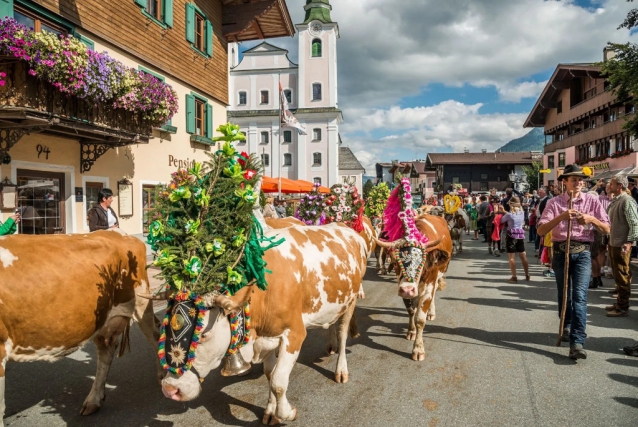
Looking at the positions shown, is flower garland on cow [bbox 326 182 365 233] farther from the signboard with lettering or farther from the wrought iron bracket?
the signboard with lettering

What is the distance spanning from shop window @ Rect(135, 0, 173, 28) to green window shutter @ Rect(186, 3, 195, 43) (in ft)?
3.44

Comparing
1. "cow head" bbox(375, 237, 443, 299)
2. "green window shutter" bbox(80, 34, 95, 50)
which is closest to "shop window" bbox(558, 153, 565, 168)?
"green window shutter" bbox(80, 34, 95, 50)

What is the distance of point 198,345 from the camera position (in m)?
2.99

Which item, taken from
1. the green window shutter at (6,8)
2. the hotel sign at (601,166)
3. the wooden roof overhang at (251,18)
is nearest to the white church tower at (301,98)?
the hotel sign at (601,166)

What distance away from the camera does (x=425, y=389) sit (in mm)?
4363

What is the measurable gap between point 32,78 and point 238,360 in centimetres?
728

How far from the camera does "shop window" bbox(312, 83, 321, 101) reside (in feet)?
167

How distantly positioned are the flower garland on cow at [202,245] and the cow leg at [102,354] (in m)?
1.22

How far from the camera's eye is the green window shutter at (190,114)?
1501 centimetres

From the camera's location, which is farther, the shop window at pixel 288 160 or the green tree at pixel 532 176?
the green tree at pixel 532 176

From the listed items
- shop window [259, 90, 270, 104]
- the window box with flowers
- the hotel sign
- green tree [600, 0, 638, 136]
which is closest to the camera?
the window box with flowers

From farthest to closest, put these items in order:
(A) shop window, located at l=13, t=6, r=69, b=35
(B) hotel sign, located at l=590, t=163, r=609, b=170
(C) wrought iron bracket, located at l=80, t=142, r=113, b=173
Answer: (B) hotel sign, located at l=590, t=163, r=609, b=170, (C) wrought iron bracket, located at l=80, t=142, r=113, b=173, (A) shop window, located at l=13, t=6, r=69, b=35

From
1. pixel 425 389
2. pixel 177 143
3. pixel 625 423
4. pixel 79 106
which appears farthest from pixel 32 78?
pixel 625 423

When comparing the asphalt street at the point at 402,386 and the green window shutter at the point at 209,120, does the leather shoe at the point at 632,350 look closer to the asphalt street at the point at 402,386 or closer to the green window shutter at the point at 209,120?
the asphalt street at the point at 402,386
